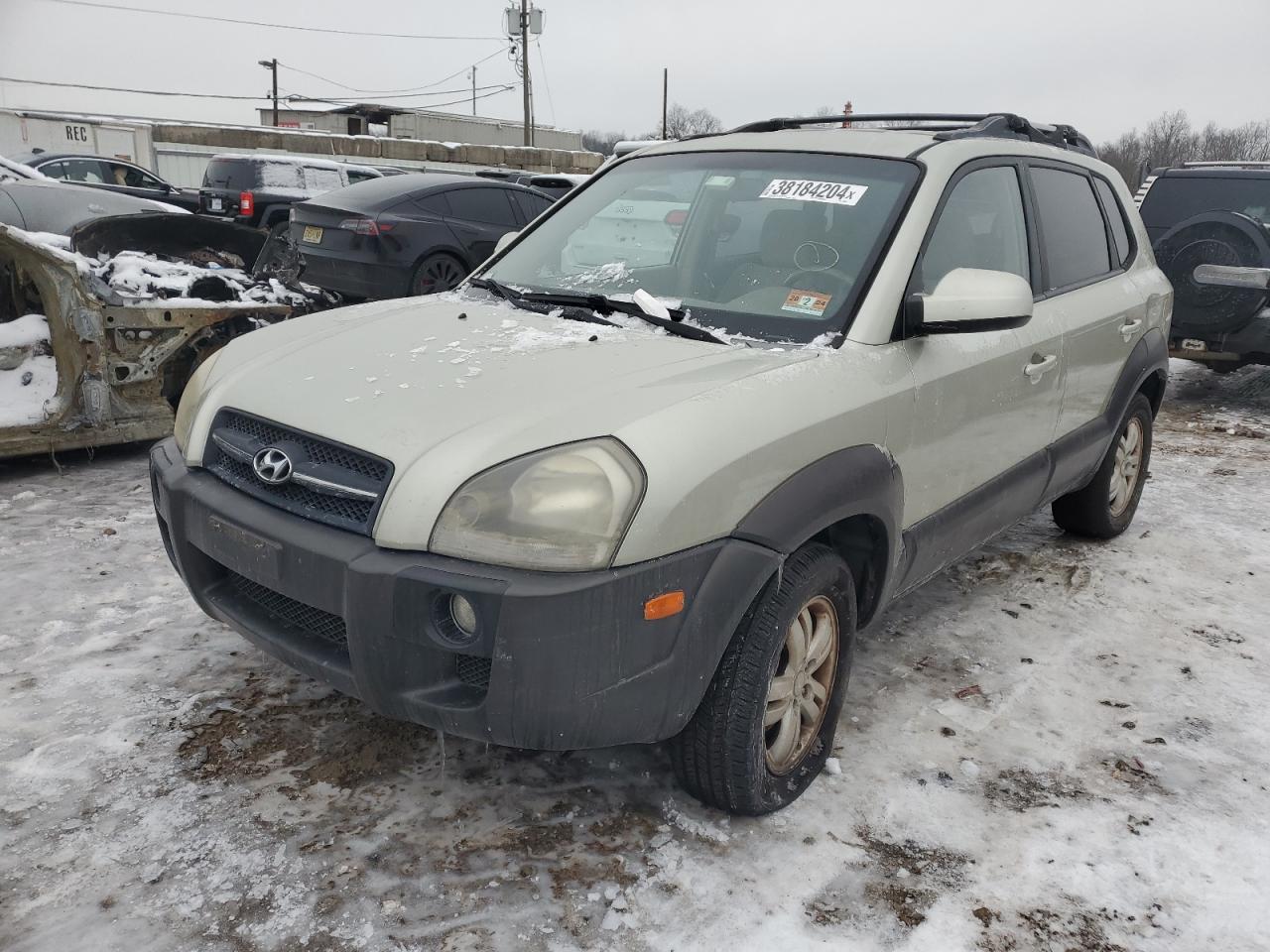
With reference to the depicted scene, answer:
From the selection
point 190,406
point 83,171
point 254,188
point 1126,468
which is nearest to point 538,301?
point 190,406

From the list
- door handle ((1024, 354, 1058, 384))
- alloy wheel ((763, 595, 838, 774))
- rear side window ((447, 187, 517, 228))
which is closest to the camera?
alloy wheel ((763, 595, 838, 774))

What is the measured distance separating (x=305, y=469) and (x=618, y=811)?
1181mm

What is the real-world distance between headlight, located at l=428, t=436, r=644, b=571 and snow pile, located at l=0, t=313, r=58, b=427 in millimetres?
3927

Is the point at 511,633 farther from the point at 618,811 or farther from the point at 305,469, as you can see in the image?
the point at 618,811

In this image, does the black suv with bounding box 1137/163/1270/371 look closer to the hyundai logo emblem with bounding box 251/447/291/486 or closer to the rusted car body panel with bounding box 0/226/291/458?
the rusted car body panel with bounding box 0/226/291/458

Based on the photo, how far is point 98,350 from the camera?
492cm

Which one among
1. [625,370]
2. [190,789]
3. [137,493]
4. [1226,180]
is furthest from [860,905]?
[1226,180]

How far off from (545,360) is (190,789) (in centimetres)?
146

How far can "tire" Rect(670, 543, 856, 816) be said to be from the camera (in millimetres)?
2258

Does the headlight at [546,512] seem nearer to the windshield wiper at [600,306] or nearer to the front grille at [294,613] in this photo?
the front grille at [294,613]

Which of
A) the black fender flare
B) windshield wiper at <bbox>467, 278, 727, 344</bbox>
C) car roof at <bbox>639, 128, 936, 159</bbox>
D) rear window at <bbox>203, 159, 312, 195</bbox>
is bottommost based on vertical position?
the black fender flare

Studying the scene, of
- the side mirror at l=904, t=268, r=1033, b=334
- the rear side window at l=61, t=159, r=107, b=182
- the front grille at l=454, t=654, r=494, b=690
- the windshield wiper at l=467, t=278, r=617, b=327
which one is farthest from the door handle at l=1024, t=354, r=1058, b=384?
Answer: the rear side window at l=61, t=159, r=107, b=182

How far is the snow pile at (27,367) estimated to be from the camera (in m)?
4.91

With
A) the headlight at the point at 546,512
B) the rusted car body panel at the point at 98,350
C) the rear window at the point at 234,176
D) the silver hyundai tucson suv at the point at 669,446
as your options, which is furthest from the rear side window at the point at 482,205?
the headlight at the point at 546,512
